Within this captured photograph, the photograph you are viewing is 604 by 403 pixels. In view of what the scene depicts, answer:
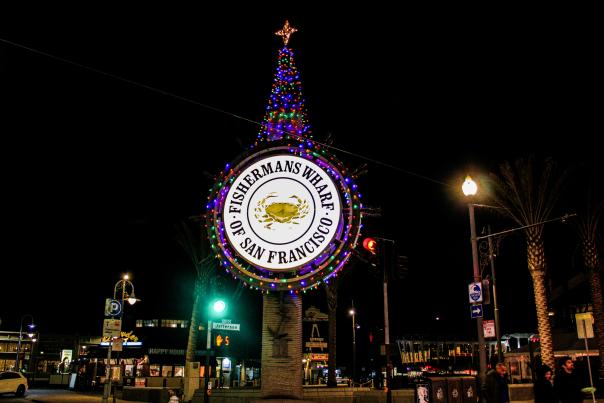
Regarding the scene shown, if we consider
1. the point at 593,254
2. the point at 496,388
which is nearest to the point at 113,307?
the point at 496,388

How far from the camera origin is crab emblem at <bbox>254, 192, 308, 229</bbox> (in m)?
17.8

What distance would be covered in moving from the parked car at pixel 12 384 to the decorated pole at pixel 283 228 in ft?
83.7

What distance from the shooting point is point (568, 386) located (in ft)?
46.5

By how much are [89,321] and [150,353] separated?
14208 millimetres

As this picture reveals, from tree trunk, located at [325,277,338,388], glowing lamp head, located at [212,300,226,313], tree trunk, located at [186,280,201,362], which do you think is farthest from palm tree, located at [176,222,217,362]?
glowing lamp head, located at [212,300,226,313]

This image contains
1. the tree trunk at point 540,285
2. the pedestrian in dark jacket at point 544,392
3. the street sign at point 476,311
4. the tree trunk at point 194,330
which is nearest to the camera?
the pedestrian in dark jacket at point 544,392

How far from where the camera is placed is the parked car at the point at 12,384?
3583 cm

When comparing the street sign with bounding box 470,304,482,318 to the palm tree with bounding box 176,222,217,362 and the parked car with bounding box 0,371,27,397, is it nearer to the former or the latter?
the palm tree with bounding box 176,222,217,362

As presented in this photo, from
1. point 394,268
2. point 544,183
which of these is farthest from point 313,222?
point 544,183

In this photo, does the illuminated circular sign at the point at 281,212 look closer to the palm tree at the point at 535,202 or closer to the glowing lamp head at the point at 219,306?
the glowing lamp head at the point at 219,306

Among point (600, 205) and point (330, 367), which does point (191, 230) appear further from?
point (600, 205)

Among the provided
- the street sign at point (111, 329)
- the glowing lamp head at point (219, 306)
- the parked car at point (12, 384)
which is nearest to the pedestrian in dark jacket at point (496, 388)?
the glowing lamp head at point (219, 306)

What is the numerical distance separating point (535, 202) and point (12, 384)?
115 ft

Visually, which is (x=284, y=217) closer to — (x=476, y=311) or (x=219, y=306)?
(x=219, y=306)
